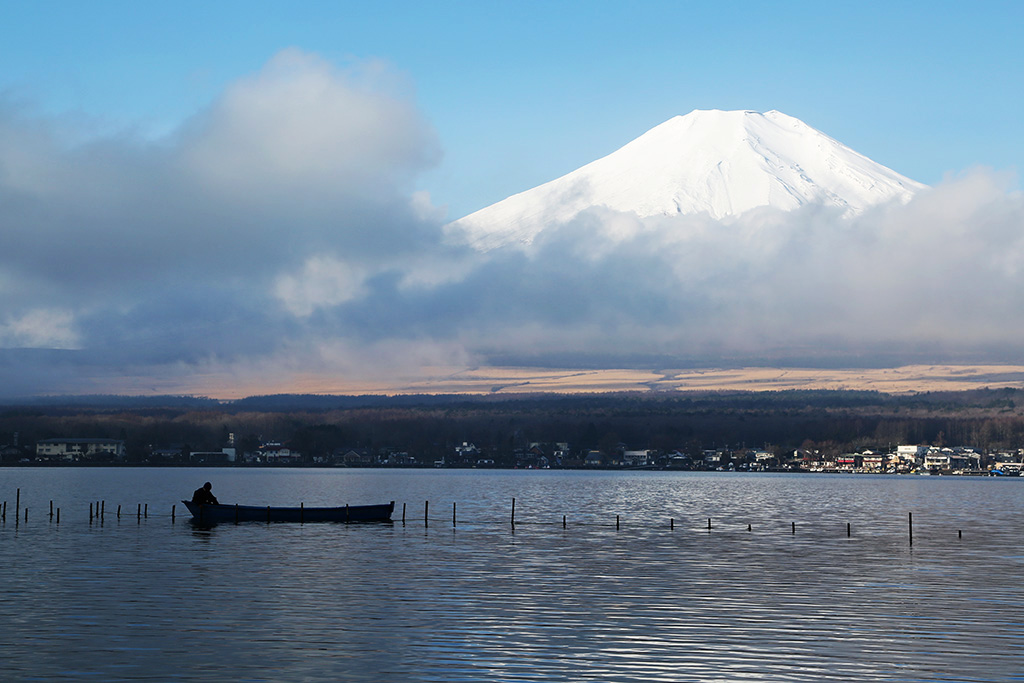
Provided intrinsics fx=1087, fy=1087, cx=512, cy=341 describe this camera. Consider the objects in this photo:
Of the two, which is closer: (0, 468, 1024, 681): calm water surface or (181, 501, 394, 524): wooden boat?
(0, 468, 1024, 681): calm water surface

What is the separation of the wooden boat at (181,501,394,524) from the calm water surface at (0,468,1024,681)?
275cm

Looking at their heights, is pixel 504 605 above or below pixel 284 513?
above

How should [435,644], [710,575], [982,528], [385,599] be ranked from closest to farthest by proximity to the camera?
[435,644]
[385,599]
[710,575]
[982,528]

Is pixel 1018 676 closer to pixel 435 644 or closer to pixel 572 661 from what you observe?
pixel 572 661

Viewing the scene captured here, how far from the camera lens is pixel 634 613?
128ft

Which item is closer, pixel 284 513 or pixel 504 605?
pixel 504 605

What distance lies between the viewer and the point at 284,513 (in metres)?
93.4

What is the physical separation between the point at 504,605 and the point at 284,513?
56.1m

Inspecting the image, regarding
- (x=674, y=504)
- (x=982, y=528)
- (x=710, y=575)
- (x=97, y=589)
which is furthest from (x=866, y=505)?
(x=97, y=589)

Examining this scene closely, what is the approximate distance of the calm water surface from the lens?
28984 millimetres

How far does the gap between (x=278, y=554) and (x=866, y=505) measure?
101256 millimetres

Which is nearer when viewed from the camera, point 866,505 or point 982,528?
point 982,528

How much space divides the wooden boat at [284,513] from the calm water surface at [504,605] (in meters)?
2.75

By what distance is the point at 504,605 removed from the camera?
4094cm
